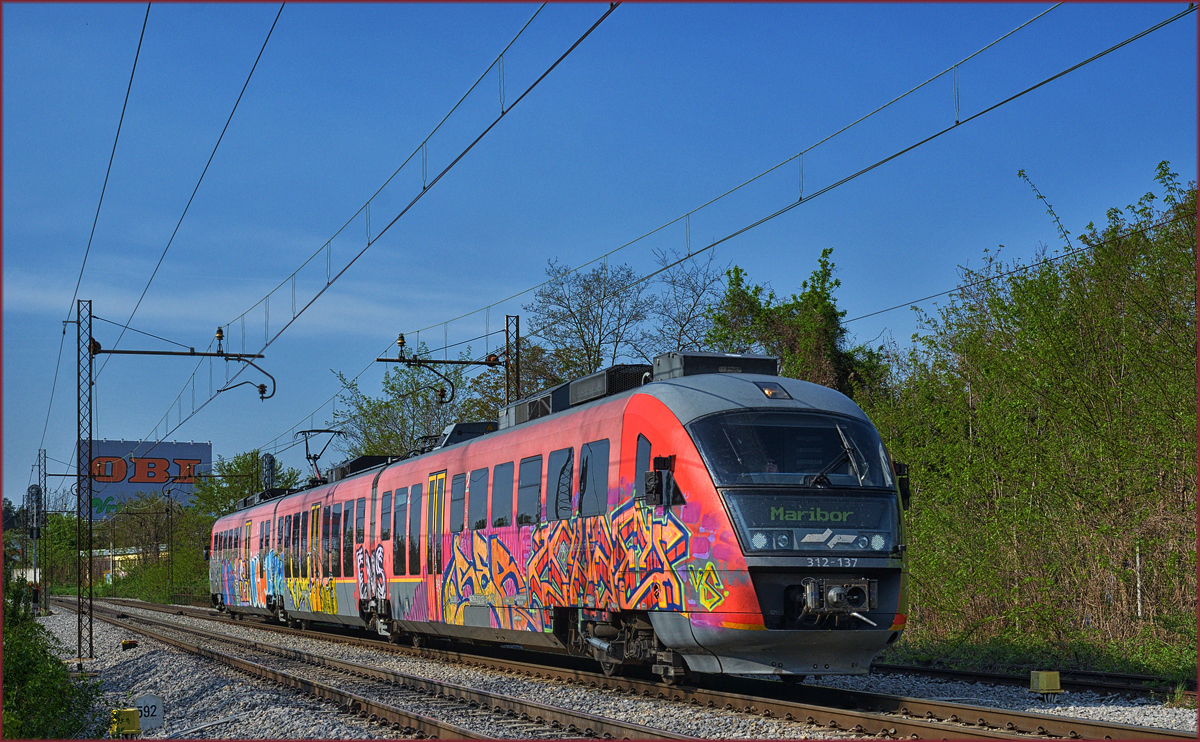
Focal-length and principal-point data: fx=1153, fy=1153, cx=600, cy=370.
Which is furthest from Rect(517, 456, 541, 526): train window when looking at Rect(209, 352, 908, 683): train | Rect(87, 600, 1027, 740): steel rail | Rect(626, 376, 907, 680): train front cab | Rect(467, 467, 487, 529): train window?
Rect(626, 376, 907, 680): train front cab

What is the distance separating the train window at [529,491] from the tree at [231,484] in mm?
53844

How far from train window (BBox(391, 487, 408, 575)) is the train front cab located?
Answer: 9.01m

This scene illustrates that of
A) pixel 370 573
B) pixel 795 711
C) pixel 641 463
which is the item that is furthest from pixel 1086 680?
pixel 370 573

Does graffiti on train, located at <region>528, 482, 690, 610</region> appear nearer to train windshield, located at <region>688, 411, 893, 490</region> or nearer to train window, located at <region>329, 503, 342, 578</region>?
train windshield, located at <region>688, 411, 893, 490</region>

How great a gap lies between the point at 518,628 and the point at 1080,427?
8359 millimetres

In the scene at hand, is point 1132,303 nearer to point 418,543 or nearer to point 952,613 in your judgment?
point 952,613

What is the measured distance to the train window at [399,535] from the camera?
20.0m

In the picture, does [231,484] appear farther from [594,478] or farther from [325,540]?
[594,478]

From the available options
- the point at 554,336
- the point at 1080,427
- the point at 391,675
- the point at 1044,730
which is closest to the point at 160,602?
the point at 554,336

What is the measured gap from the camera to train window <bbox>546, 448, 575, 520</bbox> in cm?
1400

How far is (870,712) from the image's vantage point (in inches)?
424

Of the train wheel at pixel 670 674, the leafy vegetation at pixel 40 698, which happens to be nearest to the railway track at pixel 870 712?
the train wheel at pixel 670 674

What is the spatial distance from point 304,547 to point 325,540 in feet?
7.87

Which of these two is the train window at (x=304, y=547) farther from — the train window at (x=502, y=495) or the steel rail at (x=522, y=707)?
the train window at (x=502, y=495)
